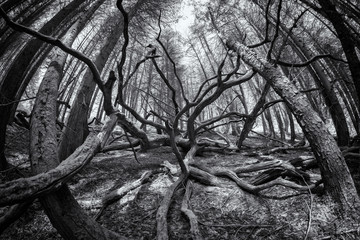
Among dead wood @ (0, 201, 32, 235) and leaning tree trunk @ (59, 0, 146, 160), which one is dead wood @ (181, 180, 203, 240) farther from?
leaning tree trunk @ (59, 0, 146, 160)

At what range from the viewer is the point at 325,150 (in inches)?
77.5

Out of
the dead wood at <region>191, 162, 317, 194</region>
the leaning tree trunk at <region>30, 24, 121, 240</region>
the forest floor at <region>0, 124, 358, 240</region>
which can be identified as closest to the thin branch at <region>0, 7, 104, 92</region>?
the leaning tree trunk at <region>30, 24, 121, 240</region>

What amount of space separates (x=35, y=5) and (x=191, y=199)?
6723 mm

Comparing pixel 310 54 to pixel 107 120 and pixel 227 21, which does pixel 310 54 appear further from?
pixel 107 120

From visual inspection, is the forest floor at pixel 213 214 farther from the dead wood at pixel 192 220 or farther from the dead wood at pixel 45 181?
the dead wood at pixel 45 181

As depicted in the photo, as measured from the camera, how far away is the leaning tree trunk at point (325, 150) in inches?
68.9

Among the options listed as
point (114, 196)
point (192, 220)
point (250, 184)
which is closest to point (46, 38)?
point (114, 196)

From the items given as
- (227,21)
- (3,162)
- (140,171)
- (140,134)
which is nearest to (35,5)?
(3,162)

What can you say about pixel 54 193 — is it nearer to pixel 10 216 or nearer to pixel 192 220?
pixel 10 216

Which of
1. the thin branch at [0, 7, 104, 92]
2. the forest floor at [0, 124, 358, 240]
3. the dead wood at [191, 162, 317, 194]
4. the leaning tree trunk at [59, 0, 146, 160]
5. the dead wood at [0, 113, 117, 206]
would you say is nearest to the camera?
the dead wood at [0, 113, 117, 206]

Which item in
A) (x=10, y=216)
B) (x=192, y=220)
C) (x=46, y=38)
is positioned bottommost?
(x=192, y=220)

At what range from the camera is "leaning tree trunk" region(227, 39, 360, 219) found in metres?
1.75

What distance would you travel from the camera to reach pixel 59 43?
72.5 inches

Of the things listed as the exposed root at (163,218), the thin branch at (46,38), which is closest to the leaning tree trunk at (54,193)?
the exposed root at (163,218)
